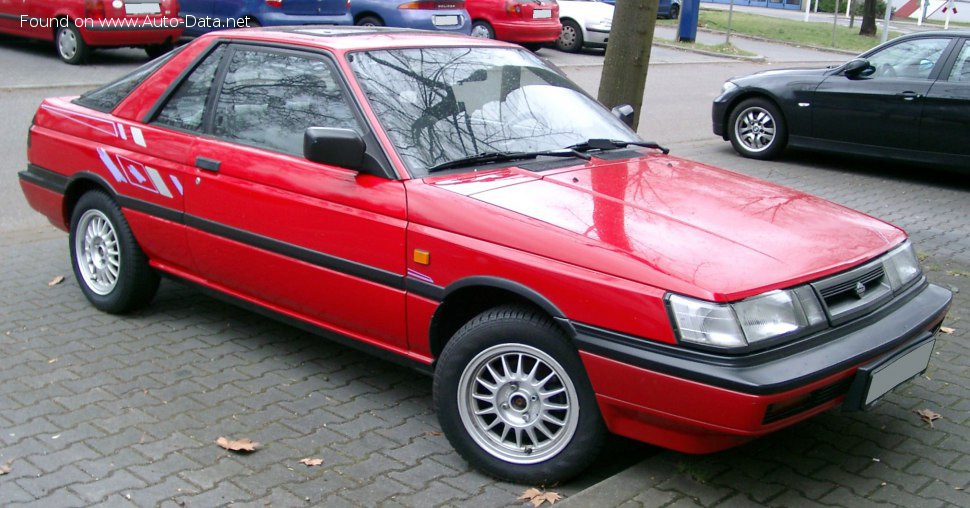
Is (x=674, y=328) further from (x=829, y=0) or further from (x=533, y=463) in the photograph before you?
(x=829, y=0)

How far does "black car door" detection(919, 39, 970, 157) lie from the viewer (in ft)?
31.5

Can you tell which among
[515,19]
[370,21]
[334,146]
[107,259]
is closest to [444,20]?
[370,21]

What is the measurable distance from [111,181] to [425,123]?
80.6 inches

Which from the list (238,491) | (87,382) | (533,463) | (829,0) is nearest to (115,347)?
(87,382)

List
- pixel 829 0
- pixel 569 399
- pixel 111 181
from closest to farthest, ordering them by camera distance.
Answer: pixel 569 399
pixel 111 181
pixel 829 0

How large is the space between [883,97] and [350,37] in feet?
22.7

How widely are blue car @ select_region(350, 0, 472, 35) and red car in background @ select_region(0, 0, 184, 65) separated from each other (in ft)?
11.4

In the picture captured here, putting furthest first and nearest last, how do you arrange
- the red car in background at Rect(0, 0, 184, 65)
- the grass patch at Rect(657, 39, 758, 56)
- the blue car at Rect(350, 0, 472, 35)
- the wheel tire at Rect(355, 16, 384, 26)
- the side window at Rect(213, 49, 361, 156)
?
the grass patch at Rect(657, 39, 758, 56) < the wheel tire at Rect(355, 16, 384, 26) < the blue car at Rect(350, 0, 472, 35) < the red car in background at Rect(0, 0, 184, 65) < the side window at Rect(213, 49, 361, 156)

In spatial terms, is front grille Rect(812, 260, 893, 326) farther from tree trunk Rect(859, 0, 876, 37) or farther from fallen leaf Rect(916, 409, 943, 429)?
tree trunk Rect(859, 0, 876, 37)

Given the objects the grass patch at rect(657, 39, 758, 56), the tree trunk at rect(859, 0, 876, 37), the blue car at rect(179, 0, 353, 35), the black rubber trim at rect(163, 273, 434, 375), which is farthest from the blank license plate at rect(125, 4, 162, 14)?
the tree trunk at rect(859, 0, 876, 37)

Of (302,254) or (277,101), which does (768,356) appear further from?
(277,101)

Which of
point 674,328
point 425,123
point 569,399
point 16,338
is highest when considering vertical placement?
point 425,123

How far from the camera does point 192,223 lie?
512 centimetres

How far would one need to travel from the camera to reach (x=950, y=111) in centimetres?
966
